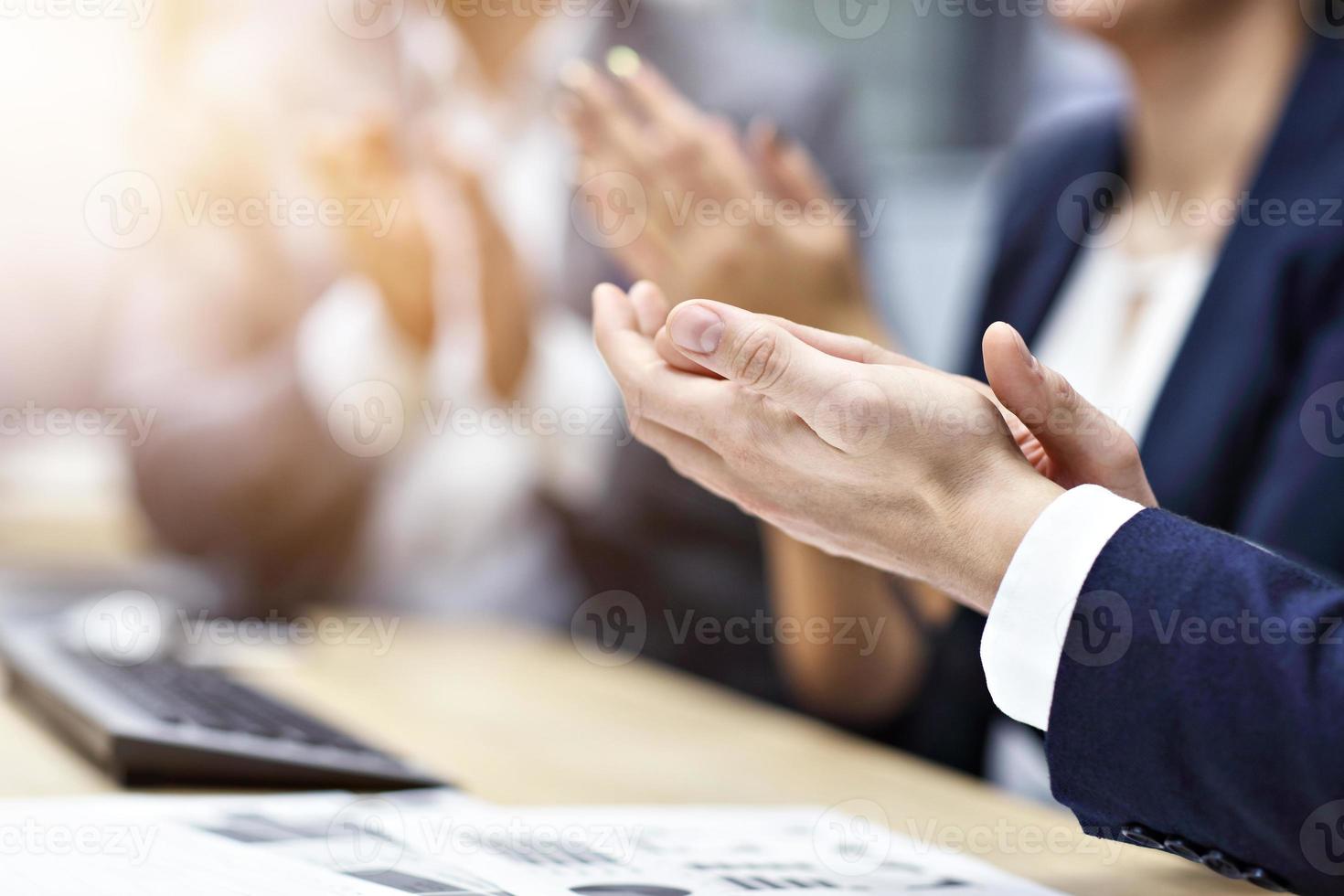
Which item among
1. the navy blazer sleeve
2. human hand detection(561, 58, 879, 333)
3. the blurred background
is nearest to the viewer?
the navy blazer sleeve

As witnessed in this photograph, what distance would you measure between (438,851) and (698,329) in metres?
0.36

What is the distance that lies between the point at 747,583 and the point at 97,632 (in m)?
0.74

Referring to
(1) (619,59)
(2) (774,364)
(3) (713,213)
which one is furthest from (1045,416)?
(1) (619,59)

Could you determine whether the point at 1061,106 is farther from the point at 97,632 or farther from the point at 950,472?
the point at 97,632

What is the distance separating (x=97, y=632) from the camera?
53.2 inches

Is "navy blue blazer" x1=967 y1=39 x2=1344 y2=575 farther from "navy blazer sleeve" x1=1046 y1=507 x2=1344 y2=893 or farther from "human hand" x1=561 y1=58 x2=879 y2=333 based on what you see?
"navy blazer sleeve" x1=1046 y1=507 x2=1344 y2=893

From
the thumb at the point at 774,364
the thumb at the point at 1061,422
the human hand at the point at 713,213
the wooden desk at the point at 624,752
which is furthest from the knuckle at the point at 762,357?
the human hand at the point at 713,213

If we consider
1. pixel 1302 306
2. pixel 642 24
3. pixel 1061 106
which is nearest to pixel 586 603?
pixel 642 24

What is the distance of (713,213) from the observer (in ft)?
3.86

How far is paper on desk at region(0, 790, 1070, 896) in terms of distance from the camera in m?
0.67

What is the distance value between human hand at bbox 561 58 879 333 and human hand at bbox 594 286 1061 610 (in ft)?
1.60

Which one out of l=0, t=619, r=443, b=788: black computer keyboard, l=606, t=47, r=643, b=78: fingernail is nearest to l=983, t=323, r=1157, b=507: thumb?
l=0, t=619, r=443, b=788: black computer keyboard

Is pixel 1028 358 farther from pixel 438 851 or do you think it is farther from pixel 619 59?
pixel 619 59

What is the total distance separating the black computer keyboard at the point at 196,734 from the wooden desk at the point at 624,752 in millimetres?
34
